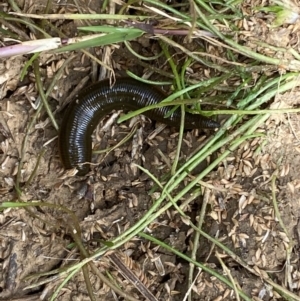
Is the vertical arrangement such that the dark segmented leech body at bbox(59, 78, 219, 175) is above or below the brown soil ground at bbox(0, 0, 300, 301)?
above

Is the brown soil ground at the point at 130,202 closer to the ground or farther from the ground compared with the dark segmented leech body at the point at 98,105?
closer to the ground

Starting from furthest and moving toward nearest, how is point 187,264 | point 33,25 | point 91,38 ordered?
point 187,264 → point 33,25 → point 91,38

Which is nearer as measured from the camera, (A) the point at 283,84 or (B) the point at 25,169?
(A) the point at 283,84

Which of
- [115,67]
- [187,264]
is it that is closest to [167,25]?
[115,67]

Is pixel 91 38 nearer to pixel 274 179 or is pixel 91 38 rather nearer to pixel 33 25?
pixel 33 25

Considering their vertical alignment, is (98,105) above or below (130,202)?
above

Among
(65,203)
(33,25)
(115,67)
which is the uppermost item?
(33,25)

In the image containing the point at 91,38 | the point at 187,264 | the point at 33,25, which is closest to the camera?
the point at 91,38

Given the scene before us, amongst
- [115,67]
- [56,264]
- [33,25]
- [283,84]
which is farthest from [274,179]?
[33,25]

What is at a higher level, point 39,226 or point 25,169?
point 25,169
